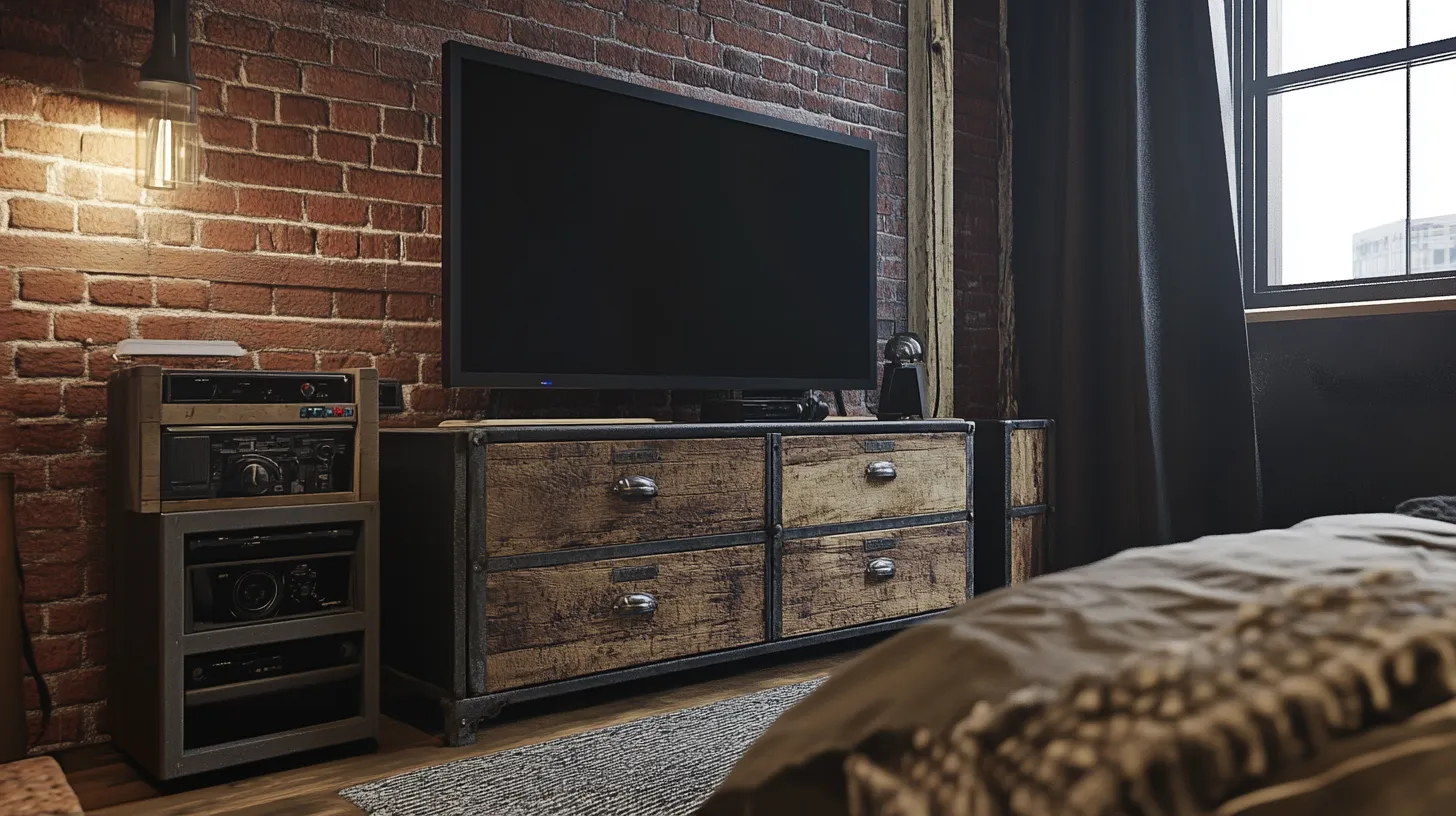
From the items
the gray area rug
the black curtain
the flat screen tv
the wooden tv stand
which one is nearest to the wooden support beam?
the black curtain

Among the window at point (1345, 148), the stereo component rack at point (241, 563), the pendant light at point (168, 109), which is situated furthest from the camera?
the window at point (1345, 148)

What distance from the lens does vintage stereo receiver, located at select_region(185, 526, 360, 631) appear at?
193 cm

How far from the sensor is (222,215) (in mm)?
2383

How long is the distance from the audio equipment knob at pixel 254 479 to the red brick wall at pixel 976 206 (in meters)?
2.52

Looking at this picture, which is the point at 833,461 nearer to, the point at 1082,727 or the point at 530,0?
the point at 530,0

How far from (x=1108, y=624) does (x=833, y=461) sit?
2.39 meters

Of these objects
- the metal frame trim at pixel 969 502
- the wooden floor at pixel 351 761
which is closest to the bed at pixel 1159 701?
the wooden floor at pixel 351 761

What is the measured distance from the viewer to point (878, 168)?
363cm

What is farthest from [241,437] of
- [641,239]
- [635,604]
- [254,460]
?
[641,239]

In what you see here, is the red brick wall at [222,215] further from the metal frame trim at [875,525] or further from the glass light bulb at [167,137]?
the metal frame trim at [875,525]

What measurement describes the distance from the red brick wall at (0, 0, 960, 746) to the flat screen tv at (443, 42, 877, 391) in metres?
0.28

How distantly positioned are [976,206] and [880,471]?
1536 mm

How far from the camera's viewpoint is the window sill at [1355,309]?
294 centimetres

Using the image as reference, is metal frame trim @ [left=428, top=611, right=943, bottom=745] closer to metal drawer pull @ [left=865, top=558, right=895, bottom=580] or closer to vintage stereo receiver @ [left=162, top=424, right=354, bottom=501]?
metal drawer pull @ [left=865, top=558, right=895, bottom=580]
